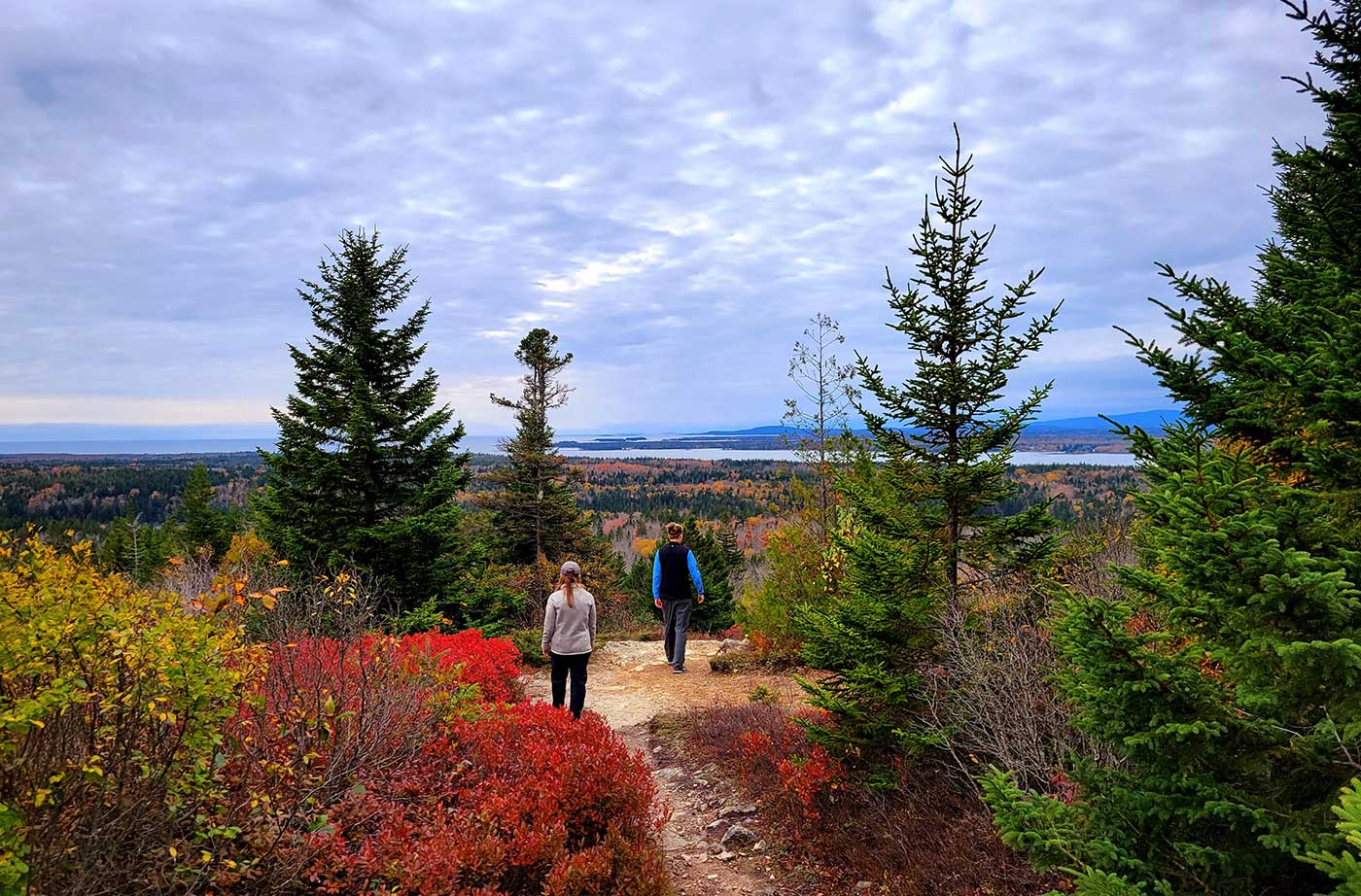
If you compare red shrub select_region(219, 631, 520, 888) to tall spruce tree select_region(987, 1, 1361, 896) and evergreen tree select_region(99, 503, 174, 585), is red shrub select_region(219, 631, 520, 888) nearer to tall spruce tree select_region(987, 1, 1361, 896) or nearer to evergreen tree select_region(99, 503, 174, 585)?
tall spruce tree select_region(987, 1, 1361, 896)

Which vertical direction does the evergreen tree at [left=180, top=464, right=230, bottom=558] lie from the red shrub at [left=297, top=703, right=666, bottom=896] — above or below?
below

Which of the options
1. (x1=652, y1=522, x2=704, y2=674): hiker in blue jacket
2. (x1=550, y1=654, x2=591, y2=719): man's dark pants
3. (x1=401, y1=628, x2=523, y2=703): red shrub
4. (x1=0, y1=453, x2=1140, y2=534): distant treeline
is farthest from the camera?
(x1=0, y1=453, x2=1140, y2=534): distant treeline

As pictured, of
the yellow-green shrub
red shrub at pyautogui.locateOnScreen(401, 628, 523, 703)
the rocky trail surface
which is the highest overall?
the yellow-green shrub

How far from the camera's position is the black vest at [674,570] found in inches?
423

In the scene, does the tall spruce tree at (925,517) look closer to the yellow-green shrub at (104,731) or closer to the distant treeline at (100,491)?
the yellow-green shrub at (104,731)

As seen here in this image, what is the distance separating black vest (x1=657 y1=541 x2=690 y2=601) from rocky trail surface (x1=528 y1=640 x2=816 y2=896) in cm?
163

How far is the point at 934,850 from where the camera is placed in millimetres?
4773

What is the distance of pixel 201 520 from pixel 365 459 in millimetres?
41180

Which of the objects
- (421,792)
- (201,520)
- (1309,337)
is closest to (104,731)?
(421,792)

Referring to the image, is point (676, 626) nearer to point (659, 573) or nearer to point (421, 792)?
point (659, 573)

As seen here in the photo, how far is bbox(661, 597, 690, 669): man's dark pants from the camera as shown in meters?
11.4

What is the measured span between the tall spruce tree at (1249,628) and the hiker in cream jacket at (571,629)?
5.27m

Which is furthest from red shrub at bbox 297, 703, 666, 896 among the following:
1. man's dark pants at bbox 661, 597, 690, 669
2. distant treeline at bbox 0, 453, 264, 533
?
distant treeline at bbox 0, 453, 264, 533

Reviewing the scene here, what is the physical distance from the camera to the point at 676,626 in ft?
38.3
